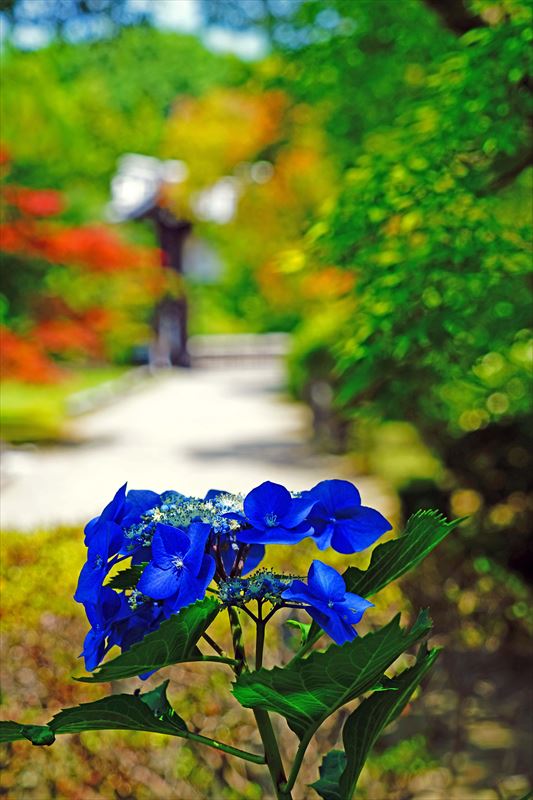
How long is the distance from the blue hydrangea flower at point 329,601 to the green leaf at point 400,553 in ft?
0.47

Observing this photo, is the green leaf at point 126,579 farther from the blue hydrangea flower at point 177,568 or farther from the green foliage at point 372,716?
the green foliage at point 372,716

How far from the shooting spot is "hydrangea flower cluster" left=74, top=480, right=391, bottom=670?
1814 mm

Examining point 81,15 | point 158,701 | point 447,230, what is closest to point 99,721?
point 158,701

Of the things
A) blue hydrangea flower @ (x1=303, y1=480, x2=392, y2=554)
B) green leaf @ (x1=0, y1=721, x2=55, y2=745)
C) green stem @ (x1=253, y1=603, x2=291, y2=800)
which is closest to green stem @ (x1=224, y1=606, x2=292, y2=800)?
green stem @ (x1=253, y1=603, x2=291, y2=800)

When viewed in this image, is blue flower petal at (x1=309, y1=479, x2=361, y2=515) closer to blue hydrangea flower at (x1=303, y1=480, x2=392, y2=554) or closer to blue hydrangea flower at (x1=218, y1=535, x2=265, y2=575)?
blue hydrangea flower at (x1=303, y1=480, x2=392, y2=554)

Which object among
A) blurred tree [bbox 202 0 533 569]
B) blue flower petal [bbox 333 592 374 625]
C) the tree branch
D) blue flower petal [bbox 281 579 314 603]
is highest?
the tree branch

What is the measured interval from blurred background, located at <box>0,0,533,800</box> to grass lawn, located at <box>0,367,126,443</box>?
210 mm

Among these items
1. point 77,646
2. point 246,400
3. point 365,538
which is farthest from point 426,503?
Result: point 246,400

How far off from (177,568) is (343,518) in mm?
351

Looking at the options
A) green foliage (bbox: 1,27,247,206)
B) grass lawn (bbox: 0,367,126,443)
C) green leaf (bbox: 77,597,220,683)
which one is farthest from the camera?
grass lawn (bbox: 0,367,126,443)

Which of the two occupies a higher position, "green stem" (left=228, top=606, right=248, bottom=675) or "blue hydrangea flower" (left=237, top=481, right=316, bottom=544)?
"blue hydrangea flower" (left=237, top=481, right=316, bottom=544)

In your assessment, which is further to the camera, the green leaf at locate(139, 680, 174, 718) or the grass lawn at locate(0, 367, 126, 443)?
the grass lawn at locate(0, 367, 126, 443)

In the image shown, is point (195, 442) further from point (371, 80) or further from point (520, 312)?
point (520, 312)

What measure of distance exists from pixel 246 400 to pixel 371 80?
17827 millimetres
